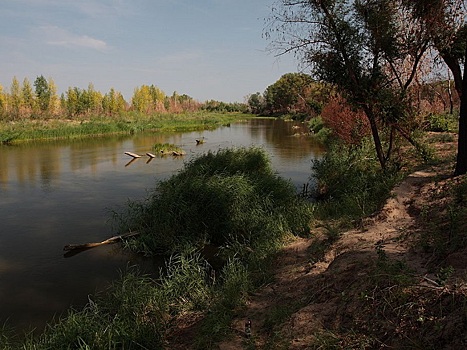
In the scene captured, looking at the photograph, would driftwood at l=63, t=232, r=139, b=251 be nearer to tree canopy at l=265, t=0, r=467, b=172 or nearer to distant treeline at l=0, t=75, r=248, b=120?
tree canopy at l=265, t=0, r=467, b=172

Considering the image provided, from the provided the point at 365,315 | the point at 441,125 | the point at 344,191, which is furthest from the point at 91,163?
the point at 365,315

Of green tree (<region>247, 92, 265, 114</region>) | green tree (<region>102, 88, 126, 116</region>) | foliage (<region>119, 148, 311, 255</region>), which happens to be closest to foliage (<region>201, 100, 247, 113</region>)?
green tree (<region>247, 92, 265, 114</region>)

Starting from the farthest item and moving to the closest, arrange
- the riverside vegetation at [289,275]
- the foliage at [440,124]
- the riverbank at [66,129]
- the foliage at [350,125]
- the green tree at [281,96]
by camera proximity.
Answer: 1. the green tree at [281,96]
2. the riverbank at [66,129]
3. the foliage at [440,124]
4. the foliage at [350,125]
5. the riverside vegetation at [289,275]

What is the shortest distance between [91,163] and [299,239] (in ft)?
55.3

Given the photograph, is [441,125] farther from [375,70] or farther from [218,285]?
[218,285]

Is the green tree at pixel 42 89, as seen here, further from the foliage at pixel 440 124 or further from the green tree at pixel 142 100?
the foliage at pixel 440 124

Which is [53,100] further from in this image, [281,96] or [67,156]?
[281,96]

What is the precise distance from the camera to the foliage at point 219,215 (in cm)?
908

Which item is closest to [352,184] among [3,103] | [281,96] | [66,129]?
[66,129]

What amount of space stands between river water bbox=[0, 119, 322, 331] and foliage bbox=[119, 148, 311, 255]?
84 centimetres

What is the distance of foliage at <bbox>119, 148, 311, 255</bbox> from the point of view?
357 inches

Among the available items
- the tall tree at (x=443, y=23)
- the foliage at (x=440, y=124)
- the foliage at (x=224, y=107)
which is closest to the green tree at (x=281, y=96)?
the foliage at (x=224, y=107)

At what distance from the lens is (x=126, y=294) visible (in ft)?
20.0

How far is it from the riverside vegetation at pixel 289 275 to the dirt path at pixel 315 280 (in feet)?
0.07
